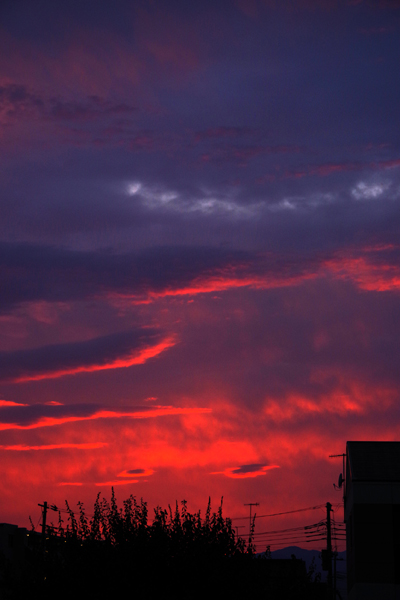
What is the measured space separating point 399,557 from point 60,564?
2495 cm

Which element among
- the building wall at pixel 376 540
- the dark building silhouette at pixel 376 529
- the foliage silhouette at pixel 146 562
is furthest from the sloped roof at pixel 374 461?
the foliage silhouette at pixel 146 562

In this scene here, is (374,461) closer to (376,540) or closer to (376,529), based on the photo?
(376,529)

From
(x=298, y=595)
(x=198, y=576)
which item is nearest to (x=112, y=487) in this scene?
(x=198, y=576)

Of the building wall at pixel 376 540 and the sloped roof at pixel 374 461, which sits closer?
the building wall at pixel 376 540

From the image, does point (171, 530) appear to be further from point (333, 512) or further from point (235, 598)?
point (333, 512)

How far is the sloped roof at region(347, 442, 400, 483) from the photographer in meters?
43.4

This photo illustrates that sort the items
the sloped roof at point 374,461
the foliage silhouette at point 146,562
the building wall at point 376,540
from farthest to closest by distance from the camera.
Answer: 1. the sloped roof at point 374,461
2. the building wall at point 376,540
3. the foliage silhouette at point 146,562

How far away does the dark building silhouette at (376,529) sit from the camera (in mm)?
40750

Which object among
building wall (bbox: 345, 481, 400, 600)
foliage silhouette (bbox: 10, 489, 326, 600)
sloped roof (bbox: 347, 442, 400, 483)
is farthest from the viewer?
sloped roof (bbox: 347, 442, 400, 483)

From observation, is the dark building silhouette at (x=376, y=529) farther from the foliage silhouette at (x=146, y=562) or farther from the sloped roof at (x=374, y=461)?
the foliage silhouette at (x=146, y=562)

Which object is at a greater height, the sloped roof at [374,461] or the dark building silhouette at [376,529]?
the sloped roof at [374,461]

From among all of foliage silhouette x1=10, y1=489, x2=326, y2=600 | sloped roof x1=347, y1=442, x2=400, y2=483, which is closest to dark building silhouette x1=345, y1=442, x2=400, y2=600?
sloped roof x1=347, y1=442, x2=400, y2=483

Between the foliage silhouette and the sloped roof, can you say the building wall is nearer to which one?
the sloped roof

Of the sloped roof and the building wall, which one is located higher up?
the sloped roof
